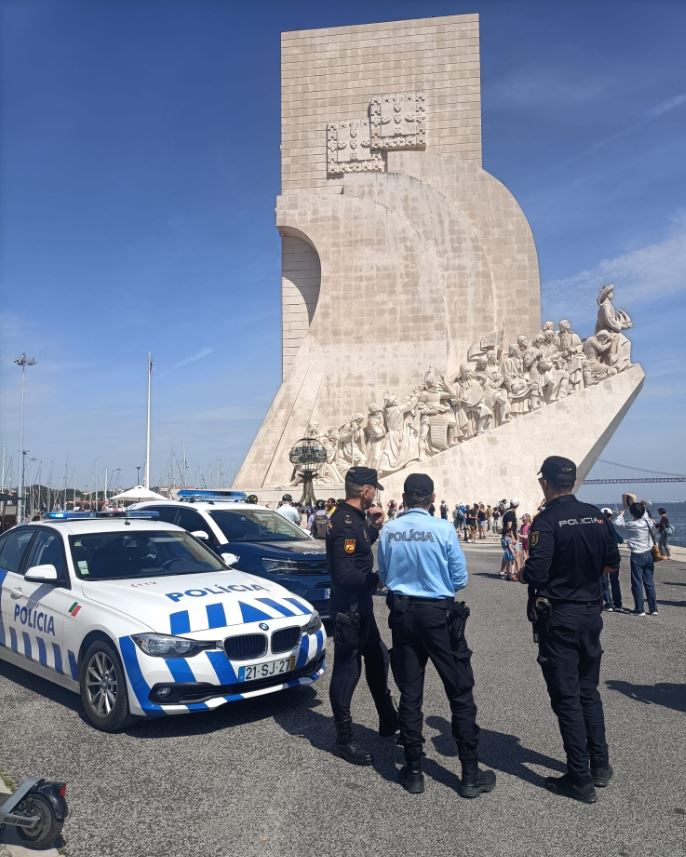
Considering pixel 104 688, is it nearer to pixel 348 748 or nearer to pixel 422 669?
pixel 348 748

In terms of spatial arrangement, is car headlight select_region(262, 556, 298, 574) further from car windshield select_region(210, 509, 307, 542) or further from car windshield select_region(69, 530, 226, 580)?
car windshield select_region(69, 530, 226, 580)

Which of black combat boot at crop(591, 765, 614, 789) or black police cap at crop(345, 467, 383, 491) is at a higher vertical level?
black police cap at crop(345, 467, 383, 491)

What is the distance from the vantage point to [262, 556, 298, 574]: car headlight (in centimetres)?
671

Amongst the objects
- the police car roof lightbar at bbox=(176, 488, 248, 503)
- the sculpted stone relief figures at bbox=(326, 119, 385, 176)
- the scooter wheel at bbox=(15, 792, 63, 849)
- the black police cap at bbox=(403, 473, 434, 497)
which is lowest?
the scooter wheel at bbox=(15, 792, 63, 849)

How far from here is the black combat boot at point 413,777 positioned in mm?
3186

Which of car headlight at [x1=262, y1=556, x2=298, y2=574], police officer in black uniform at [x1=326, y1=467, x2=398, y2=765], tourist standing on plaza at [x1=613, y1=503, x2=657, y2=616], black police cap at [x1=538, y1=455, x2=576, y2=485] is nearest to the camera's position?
black police cap at [x1=538, y1=455, x2=576, y2=485]

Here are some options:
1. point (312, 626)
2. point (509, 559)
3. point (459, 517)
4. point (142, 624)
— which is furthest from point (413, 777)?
point (459, 517)

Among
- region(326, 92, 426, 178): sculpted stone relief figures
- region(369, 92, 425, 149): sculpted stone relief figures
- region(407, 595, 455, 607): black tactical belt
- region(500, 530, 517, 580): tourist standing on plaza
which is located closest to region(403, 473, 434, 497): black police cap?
region(407, 595, 455, 607): black tactical belt

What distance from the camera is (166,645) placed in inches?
154

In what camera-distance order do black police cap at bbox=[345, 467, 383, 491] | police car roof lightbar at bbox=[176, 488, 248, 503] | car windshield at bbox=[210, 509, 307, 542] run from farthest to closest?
police car roof lightbar at bbox=[176, 488, 248, 503]
car windshield at bbox=[210, 509, 307, 542]
black police cap at bbox=[345, 467, 383, 491]

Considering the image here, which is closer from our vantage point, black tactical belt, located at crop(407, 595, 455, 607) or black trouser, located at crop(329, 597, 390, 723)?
black tactical belt, located at crop(407, 595, 455, 607)

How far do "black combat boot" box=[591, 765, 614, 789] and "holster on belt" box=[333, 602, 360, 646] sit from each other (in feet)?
4.05

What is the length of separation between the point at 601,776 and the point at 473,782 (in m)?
0.61

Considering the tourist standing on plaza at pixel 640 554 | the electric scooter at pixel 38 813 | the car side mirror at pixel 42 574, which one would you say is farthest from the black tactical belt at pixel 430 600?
the tourist standing on plaza at pixel 640 554
